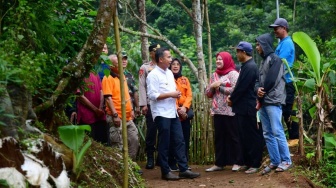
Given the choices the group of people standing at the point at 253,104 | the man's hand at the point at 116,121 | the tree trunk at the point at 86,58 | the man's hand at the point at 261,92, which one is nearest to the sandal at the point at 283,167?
the group of people standing at the point at 253,104

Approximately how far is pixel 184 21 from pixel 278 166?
2748 centimetres

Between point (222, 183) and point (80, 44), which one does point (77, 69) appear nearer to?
point (80, 44)

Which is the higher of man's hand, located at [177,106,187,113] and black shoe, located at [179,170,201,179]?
man's hand, located at [177,106,187,113]

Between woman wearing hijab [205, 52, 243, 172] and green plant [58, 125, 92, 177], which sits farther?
woman wearing hijab [205, 52, 243, 172]

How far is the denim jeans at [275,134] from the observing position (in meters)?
8.01

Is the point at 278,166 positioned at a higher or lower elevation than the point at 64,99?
lower

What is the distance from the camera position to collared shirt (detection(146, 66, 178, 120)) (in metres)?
8.41

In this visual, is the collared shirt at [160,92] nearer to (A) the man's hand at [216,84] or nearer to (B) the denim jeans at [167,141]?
(B) the denim jeans at [167,141]

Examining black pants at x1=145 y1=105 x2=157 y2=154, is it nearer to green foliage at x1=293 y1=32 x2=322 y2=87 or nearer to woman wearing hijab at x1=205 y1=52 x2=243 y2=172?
woman wearing hijab at x1=205 y1=52 x2=243 y2=172

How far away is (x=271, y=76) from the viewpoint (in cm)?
806

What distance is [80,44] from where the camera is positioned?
639 cm

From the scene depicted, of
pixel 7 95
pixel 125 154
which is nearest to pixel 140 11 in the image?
pixel 125 154

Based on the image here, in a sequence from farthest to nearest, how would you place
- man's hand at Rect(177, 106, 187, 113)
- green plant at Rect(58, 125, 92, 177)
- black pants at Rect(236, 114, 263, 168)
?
man's hand at Rect(177, 106, 187, 113) < black pants at Rect(236, 114, 263, 168) < green plant at Rect(58, 125, 92, 177)

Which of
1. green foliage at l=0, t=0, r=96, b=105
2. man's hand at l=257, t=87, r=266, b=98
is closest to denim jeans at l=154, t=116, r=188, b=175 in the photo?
man's hand at l=257, t=87, r=266, b=98
